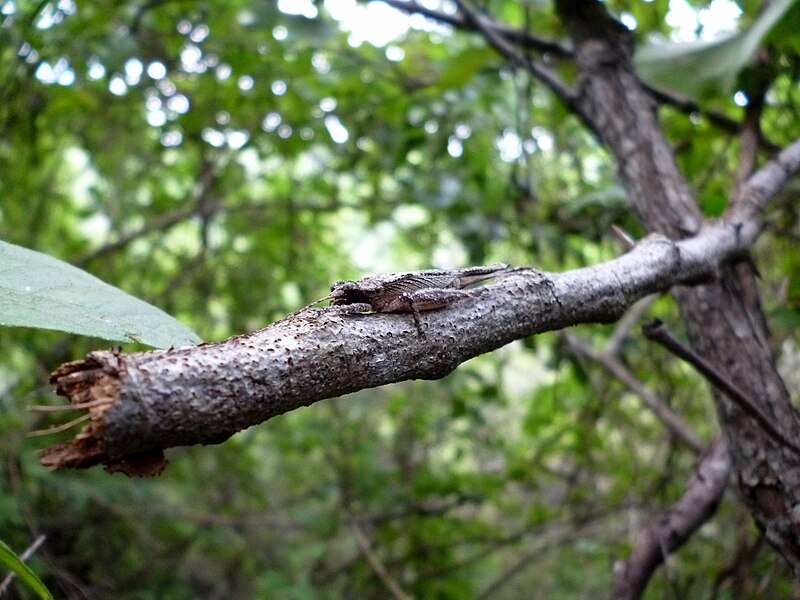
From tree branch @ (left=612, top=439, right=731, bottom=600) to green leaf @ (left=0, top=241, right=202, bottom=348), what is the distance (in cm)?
112

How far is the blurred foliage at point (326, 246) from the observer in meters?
2.39

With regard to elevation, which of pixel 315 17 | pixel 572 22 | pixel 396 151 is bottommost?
pixel 396 151

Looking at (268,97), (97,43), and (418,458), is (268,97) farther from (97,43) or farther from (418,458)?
(418,458)

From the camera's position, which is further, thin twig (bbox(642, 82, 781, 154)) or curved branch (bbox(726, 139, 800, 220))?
thin twig (bbox(642, 82, 781, 154))

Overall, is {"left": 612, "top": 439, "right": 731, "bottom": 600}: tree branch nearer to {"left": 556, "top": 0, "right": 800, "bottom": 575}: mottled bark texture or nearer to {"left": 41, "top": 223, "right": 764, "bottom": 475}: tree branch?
{"left": 556, "top": 0, "right": 800, "bottom": 575}: mottled bark texture

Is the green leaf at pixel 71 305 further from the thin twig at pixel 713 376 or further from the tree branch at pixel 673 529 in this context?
the tree branch at pixel 673 529

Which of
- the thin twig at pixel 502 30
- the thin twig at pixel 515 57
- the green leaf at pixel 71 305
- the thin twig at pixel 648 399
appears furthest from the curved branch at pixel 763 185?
the green leaf at pixel 71 305

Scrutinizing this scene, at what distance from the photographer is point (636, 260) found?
108cm

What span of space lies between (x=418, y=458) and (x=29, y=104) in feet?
8.53

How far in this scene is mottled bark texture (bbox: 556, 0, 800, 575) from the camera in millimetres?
1239

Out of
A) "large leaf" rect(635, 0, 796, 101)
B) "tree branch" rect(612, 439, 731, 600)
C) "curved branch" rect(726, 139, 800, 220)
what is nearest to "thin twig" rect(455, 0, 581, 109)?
"large leaf" rect(635, 0, 796, 101)

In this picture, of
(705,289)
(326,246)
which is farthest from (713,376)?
(326,246)

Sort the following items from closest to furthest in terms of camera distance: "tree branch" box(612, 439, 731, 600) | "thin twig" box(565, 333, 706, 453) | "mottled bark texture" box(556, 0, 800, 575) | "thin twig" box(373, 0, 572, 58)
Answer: "mottled bark texture" box(556, 0, 800, 575) < "tree branch" box(612, 439, 731, 600) < "thin twig" box(373, 0, 572, 58) < "thin twig" box(565, 333, 706, 453)

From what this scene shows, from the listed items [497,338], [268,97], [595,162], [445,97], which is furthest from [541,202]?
[497,338]
